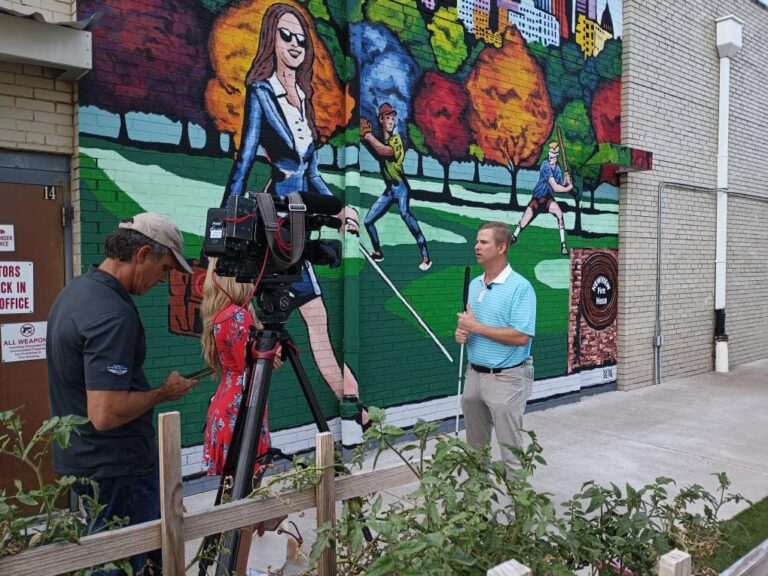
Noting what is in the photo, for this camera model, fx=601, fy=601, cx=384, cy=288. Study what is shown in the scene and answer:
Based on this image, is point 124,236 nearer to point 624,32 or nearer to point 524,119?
point 524,119

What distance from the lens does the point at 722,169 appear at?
29.3 ft

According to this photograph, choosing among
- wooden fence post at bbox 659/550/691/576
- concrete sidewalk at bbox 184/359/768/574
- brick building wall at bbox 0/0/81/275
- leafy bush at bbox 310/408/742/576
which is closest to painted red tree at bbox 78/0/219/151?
brick building wall at bbox 0/0/81/275

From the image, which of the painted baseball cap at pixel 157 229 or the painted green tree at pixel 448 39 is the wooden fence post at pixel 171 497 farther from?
the painted green tree at pixel 448 39

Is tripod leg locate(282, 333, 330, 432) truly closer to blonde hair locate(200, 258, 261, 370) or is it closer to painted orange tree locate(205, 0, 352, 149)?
blonde hair locate(200, 258, 261, 370)

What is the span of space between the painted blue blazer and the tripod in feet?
7.24

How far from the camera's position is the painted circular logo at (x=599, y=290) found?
290 inches

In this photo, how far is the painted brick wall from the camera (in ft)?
11.7

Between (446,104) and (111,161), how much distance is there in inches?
127

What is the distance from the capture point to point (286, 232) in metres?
2.36

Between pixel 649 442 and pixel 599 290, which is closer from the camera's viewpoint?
pixel 649 442

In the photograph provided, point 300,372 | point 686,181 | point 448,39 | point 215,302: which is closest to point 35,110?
point 215,302

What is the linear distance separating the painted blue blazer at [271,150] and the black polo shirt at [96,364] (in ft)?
7.61

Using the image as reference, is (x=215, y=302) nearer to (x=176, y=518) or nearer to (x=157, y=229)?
(x=157, y=229)

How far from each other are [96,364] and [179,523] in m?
0.75
